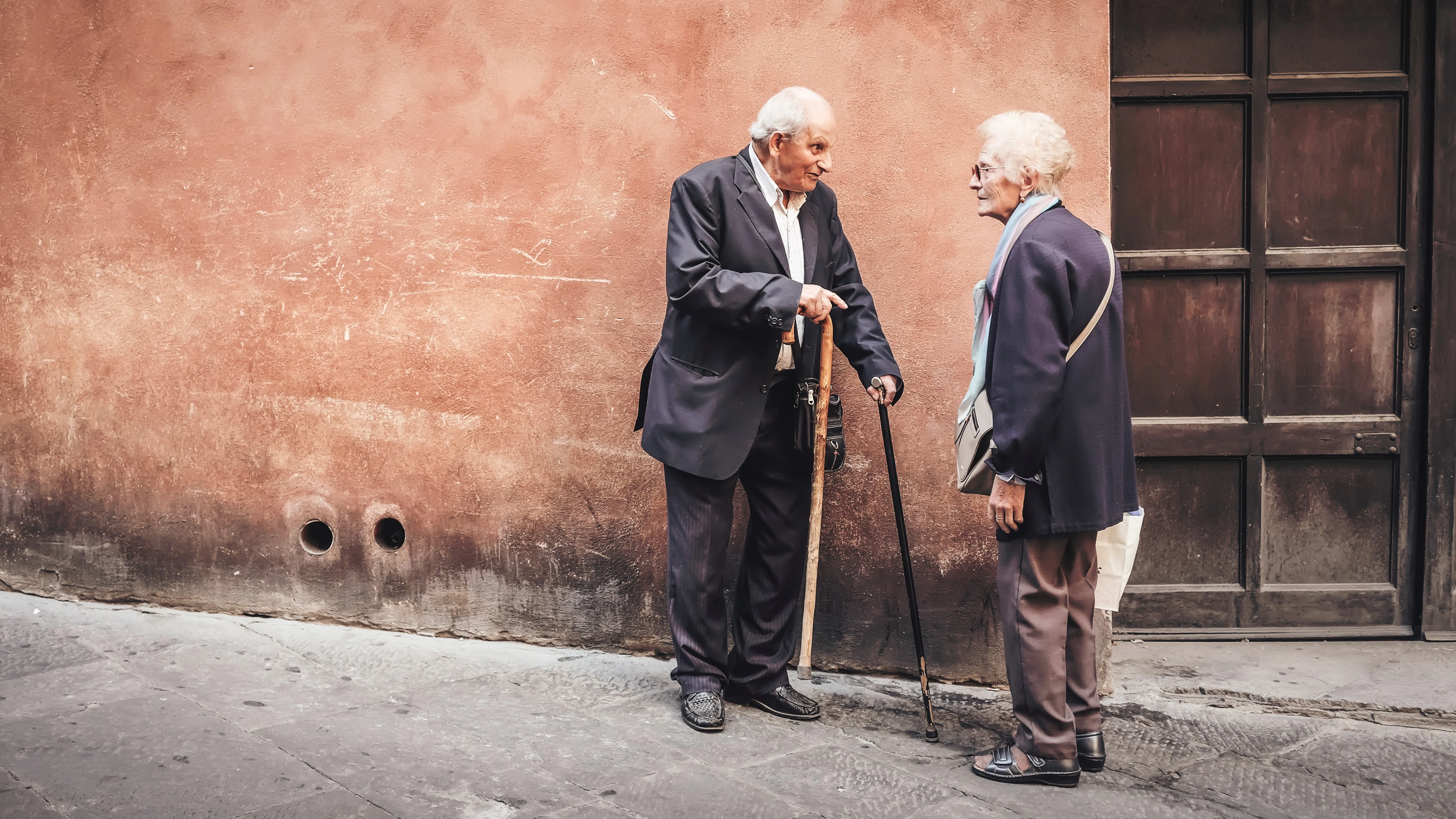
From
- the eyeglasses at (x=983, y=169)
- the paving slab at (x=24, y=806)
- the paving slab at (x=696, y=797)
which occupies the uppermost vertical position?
the eyeglasses at (x=983, y=169)

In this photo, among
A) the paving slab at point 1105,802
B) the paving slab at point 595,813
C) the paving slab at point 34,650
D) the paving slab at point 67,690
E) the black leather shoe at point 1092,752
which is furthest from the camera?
the paving slab at point 34,650

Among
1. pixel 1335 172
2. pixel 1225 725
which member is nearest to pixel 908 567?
pixel 1225 725

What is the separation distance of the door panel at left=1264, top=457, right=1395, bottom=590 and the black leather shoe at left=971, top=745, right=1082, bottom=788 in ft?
5.06

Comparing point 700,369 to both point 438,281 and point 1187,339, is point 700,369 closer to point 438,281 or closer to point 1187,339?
point 438,281

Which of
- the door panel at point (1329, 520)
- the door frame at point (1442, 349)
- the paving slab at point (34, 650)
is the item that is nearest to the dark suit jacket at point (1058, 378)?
the door panel at point (1329, 520)

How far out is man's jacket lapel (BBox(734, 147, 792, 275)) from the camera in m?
3.16

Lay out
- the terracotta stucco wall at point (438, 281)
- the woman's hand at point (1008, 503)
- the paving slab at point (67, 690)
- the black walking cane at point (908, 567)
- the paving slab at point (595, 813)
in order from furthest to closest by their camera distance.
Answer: the terracotta stucco wall at point (438, 281), the black walking cane at point (908, 567), the paving slab at point (67, 690), the woman's hand at point (1008, 503), the paving slab at point (595, 813)

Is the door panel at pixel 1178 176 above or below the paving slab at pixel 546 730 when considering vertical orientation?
above

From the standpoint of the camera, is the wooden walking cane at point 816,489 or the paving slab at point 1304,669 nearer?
the wooden walking cane at point 816,489

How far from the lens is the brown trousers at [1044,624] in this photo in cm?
281

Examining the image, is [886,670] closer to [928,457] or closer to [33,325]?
[928,457]

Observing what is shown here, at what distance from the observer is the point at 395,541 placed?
3.90 m

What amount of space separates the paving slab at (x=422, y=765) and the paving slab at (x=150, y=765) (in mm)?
90

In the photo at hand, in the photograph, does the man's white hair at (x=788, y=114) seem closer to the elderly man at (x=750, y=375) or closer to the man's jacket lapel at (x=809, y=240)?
Result: the elderly man at (x=750, y=375)
